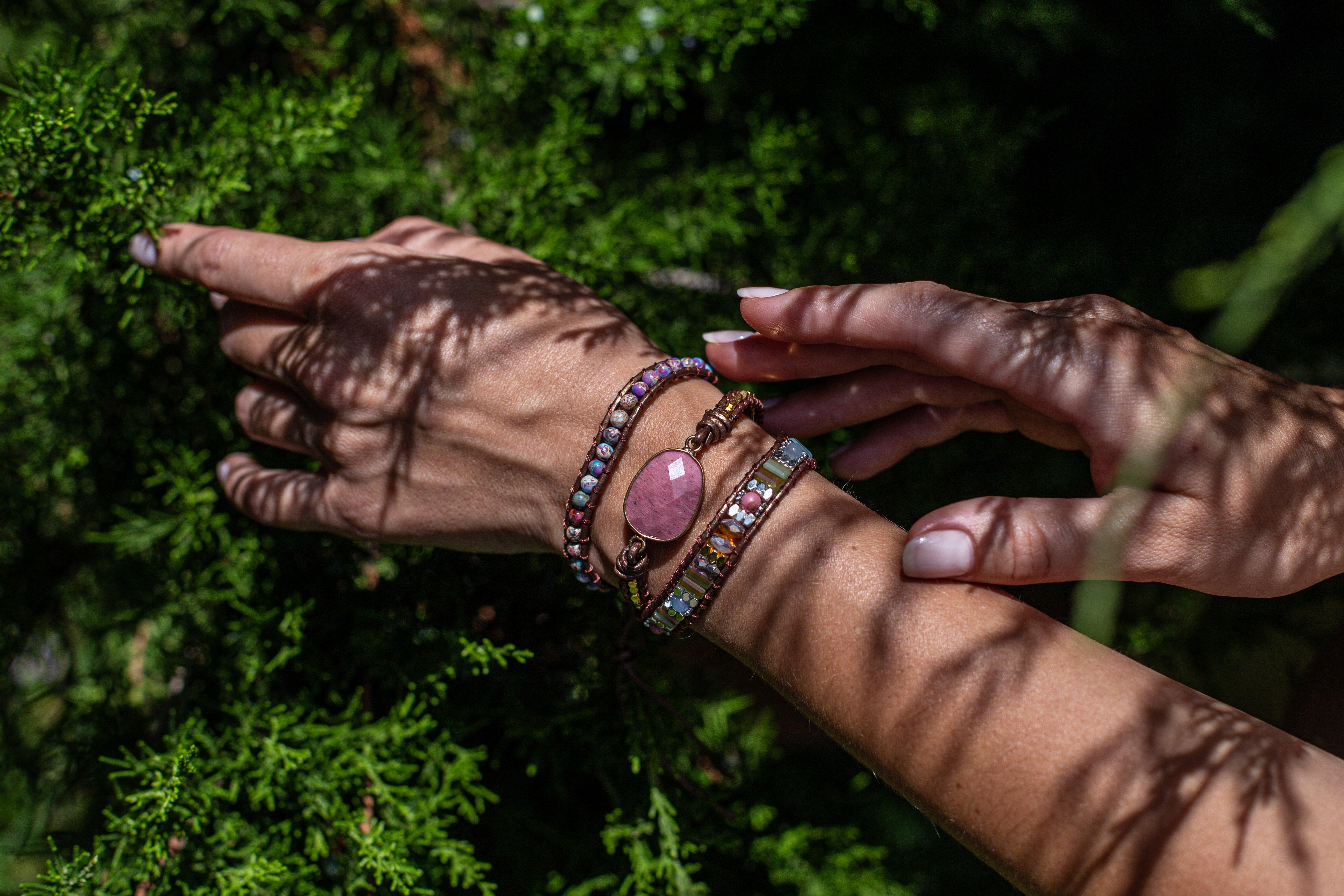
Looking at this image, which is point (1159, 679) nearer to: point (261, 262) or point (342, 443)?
point (342, 443)

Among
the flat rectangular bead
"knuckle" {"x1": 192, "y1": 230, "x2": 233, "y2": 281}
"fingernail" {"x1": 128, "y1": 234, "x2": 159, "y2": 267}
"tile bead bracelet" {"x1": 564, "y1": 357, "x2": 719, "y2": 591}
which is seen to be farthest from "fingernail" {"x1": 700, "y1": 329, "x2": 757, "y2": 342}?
"fingernail" {"x1": 128, "y1": 234, "x2": 159, "y2": 267}

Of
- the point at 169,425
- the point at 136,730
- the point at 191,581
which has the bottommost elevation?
the point at 136,730

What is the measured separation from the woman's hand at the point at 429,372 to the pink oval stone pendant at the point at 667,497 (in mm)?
179

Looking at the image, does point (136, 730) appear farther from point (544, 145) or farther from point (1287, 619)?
point (1287, 619)

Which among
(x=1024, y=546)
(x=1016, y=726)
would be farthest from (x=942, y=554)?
(x=1016, y=726)

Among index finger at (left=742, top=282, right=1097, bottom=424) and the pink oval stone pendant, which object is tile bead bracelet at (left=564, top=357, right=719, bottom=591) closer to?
the pink oval stone pendant

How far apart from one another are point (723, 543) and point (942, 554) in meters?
0.36

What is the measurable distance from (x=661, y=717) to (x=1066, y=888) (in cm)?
89

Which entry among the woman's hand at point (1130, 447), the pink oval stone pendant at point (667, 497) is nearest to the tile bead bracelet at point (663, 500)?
the pink oval stone pendant at point (667, 497)

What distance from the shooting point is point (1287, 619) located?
7.38 ft

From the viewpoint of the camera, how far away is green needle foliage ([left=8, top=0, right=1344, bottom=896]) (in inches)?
63.9

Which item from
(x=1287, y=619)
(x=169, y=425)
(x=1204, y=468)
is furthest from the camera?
(x=1287, y=619)

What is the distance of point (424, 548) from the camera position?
6.04 ft

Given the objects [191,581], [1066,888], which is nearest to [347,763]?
[191,581]
